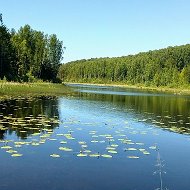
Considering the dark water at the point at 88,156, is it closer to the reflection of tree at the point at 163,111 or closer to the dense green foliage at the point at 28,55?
the reflection of tree at the point at 163,111

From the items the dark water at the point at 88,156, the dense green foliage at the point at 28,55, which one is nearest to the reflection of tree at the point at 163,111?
the dark water at the point at 88,156

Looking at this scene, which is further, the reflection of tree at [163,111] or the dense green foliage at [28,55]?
the dense green foliage at [28,55]

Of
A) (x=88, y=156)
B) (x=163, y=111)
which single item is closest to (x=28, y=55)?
(x=163, y=111)

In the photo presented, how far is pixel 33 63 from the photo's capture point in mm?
104688

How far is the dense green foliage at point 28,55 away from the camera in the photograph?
83494 millimetres

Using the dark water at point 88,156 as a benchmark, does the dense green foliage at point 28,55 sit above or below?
above

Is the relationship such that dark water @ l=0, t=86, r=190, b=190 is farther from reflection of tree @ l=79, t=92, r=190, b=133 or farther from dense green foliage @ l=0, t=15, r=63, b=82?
dense green foliage @ l=0, t=15, r=63, b=82

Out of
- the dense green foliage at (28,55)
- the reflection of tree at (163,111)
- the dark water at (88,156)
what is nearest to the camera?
the dark water at (88,156)

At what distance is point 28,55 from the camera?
336 feet

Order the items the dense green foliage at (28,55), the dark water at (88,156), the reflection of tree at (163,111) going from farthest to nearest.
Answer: the dense green foliage at (28,55) < the reflection of tree at (163,111) < the dark water at (88,156)

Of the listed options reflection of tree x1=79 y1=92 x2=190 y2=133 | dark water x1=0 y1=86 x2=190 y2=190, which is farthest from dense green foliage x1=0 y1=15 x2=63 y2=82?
dark water x1=0 y1=86 x2=190 y2=190

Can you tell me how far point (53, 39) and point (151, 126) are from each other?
97237 mm

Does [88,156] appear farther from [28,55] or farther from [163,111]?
[28,55]

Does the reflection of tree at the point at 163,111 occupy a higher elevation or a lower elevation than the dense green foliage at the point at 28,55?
lower
